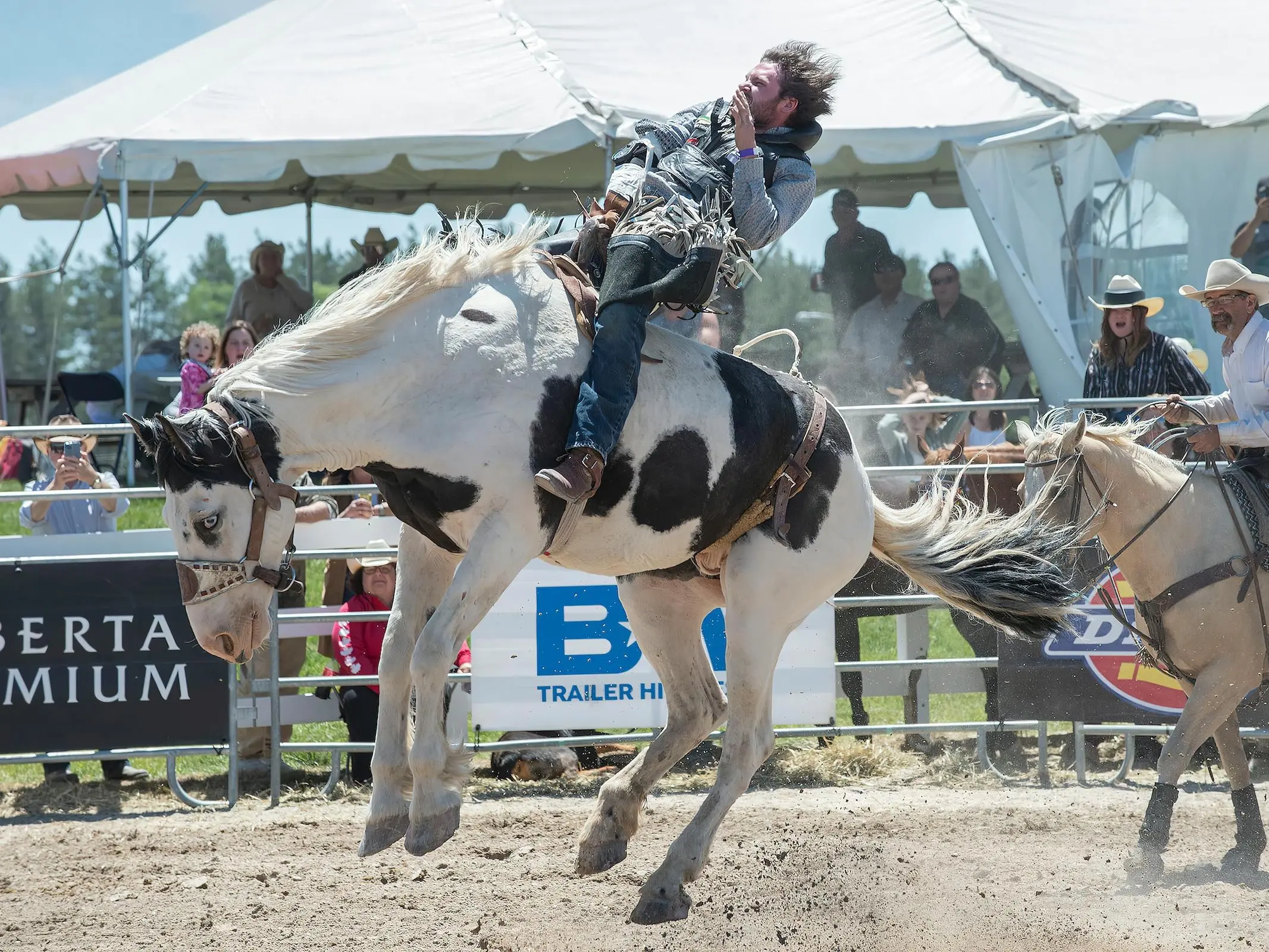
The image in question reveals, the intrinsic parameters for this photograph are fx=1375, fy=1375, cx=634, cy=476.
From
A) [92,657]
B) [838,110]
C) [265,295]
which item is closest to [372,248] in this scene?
[265,295]

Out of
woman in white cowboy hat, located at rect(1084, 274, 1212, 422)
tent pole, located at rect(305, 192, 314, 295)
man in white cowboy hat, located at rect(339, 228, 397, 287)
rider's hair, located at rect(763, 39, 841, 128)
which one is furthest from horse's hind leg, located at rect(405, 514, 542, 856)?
tent pole, located at rect(305, 192, 314, 295)

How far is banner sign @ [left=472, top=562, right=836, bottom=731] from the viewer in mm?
7125

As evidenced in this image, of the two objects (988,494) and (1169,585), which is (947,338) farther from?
(1169,585)

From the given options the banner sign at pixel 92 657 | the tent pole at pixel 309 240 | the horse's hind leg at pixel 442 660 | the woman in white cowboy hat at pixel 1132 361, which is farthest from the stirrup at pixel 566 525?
the tent pole at pixel 309 240

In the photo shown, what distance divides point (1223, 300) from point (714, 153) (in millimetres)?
2927

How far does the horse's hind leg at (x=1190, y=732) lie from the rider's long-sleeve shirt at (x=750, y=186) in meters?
2.84

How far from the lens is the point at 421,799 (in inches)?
150

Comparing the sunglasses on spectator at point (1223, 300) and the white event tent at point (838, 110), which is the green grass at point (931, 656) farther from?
the sunglasses on spectator at point (1223, 300)

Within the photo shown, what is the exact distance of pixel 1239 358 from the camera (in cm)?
610

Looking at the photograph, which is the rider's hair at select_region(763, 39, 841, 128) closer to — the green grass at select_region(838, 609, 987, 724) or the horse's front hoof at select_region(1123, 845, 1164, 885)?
the horse's front hoof at select_region(1123, 845, 1164, 885)

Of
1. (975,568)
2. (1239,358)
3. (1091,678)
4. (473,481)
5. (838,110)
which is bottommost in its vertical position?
(1091,678)

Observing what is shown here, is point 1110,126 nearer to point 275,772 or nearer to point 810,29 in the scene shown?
point 810,29

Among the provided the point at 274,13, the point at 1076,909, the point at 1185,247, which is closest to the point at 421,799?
the point at 1076,909

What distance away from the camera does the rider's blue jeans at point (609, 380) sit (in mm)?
3873
